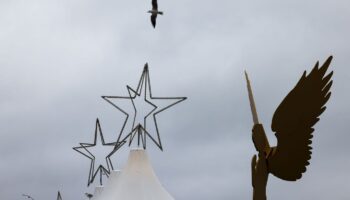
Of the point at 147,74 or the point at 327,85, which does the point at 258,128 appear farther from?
the point at 147,74

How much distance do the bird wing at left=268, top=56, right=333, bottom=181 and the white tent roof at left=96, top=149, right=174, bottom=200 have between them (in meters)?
4.38

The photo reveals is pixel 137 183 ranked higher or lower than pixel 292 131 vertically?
higher

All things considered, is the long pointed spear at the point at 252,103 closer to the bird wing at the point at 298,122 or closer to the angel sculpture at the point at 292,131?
the angel sculpture at the point at 292,131

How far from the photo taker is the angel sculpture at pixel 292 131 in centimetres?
881

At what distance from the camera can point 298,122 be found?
906 centimetres

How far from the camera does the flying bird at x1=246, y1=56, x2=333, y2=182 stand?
8.80 m

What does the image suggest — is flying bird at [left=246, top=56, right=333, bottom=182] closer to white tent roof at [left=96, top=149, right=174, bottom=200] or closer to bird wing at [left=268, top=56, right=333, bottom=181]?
bird wing at [left=268, top=56, right=333, bottom=181]

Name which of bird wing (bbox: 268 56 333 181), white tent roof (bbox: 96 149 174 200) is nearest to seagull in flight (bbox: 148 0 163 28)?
bird wing (bbox: 268 56 333 181)

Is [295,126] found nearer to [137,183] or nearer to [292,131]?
[292,131]

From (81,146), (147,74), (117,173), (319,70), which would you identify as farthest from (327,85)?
(81,146)

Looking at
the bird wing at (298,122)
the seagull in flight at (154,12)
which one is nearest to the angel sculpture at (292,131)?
the bird wing at (298,122)

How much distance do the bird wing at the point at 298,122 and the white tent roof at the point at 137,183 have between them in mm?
4380

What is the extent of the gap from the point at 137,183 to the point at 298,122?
16.6 feet

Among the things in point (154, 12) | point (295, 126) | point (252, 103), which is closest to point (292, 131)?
point (295, 126)
